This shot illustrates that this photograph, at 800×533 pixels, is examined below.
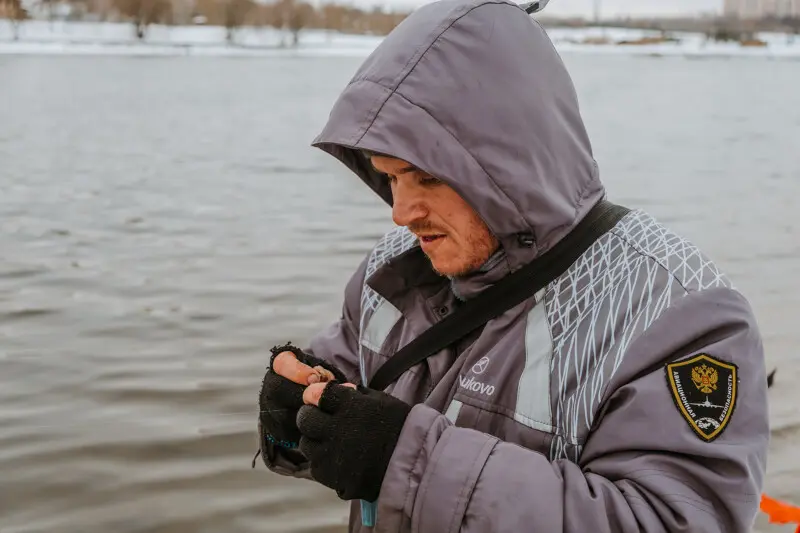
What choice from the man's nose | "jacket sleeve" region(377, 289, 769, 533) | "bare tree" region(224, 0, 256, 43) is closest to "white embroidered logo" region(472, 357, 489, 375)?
"jacket sleeve" region(377, 289, 769, 533)

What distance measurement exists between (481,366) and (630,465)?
346mm

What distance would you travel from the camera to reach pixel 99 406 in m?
4.76

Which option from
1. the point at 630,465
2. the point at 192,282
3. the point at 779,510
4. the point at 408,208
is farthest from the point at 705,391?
the point at 192,282

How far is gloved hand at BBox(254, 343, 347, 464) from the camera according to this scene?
200cm

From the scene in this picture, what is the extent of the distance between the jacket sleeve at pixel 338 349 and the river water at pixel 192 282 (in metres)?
1.64

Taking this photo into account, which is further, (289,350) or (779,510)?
(779,510)

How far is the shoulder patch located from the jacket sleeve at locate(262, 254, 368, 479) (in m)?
0.81

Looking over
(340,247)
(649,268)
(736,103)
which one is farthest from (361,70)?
(736,103)

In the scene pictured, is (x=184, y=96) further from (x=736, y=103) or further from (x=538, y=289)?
(x=538, y=289)

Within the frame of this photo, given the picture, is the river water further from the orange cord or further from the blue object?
the blue object

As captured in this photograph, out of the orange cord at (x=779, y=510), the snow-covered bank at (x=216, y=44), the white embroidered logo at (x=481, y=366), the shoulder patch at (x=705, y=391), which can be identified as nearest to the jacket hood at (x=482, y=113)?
the white embroidered logo at (x=481, y=366)

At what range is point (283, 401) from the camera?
6.59 ft

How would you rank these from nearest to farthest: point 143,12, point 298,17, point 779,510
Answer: point 779,510, point 143,12, point 298,17

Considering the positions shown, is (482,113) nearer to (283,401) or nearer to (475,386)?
(475,386)
